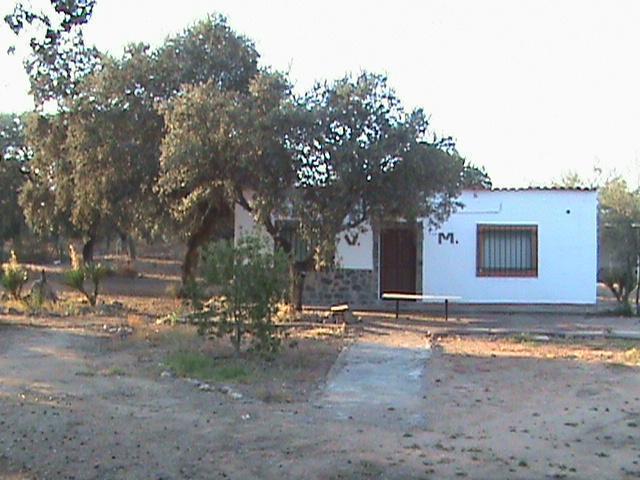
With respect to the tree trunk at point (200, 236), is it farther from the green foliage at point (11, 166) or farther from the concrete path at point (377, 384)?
the concrete path at point (377, 384)

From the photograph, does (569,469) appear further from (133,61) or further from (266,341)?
(133,61)

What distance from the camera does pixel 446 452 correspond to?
791cm

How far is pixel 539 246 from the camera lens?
23062 millimetres

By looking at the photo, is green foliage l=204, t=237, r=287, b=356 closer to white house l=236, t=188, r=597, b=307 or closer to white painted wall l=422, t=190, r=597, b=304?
white house l=236, t=188, r=597, b=307

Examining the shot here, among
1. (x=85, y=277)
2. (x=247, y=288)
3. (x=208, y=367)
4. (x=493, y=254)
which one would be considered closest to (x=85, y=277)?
(x=85, y=277)

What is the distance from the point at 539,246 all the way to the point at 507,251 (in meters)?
0.79

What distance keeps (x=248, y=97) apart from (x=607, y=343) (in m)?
8.50

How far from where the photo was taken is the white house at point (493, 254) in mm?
22953

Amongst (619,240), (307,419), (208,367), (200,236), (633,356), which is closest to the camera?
(307,419)

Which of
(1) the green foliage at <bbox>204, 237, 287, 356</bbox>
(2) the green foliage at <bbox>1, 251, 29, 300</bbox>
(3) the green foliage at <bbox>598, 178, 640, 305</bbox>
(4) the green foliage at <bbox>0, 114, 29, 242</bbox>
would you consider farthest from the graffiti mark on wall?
(4) the green foliage at <bbox>0, 114, 29, 242</bbox>

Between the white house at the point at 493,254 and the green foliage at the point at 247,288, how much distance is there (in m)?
9.56

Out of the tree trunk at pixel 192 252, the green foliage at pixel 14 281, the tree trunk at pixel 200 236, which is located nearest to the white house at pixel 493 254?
the tree trunk at pixel 200 236

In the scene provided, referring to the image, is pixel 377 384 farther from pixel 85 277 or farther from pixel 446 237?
pixel 85 277

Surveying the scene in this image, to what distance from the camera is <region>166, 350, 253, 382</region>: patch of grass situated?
1184cm
